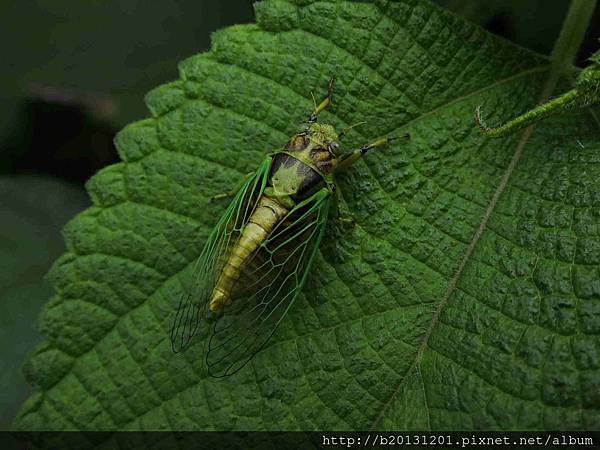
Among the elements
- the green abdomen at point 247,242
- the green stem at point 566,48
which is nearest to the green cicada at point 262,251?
the green abdomen at point 247,242

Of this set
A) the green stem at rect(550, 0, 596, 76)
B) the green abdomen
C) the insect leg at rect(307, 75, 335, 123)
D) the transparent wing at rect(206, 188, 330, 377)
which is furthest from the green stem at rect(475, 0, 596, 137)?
the green abdomen

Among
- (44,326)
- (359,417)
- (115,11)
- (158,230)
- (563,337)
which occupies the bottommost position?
(44,326)

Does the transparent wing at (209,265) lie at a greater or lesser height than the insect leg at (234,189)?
lesser

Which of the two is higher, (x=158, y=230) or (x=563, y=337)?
(x=563, y=337)

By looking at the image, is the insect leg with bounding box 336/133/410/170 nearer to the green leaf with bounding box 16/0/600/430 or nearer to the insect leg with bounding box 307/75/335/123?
the green leaf with bounding box 16/0/600/430

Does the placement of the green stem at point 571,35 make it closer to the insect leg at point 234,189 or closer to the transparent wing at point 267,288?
the transparent wing at point 267,288

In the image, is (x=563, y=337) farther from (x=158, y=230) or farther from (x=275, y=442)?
(x=158, y=230)

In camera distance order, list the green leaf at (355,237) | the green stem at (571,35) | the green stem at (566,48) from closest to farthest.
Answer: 1. the green leaf at (355,237)
2. the green stem at (566,48)
3. the green stem at (571,35)

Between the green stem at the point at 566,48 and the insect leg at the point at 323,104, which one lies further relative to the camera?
the insect leg at the point at 323,104

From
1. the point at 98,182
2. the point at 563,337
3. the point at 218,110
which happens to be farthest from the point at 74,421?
the point at 563,337
